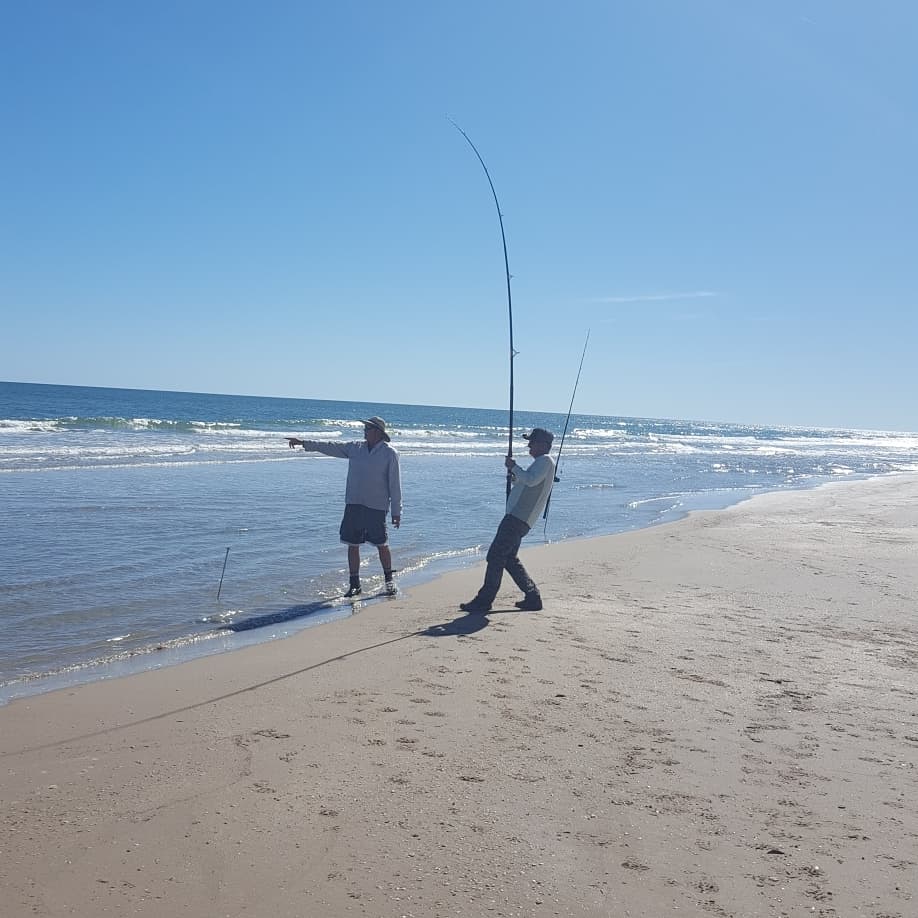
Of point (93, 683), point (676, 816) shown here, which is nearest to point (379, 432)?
point (93, 683)

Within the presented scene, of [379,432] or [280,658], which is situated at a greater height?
[379,432]

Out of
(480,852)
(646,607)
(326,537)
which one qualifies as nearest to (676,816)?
(480,852)

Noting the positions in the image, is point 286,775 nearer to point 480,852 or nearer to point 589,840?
point 480,852

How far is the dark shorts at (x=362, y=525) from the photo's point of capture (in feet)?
26.0

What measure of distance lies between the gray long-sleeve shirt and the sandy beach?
62.6 inches

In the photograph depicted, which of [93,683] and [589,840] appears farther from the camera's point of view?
[93,683]

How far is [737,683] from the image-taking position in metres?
5.03

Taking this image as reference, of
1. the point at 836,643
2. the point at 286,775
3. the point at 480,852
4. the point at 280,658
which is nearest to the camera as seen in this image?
the point at 480,852

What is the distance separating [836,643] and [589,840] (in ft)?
12.4

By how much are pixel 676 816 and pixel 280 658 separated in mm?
3006

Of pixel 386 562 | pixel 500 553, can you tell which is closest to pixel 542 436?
pixel 500 553

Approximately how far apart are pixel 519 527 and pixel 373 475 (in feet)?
5.32

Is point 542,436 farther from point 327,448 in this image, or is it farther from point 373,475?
point 327,448

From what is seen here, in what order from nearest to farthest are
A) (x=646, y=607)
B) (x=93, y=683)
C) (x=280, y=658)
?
(x=93, y=683) → (x=280, y=658) → (x=646, y=607)
